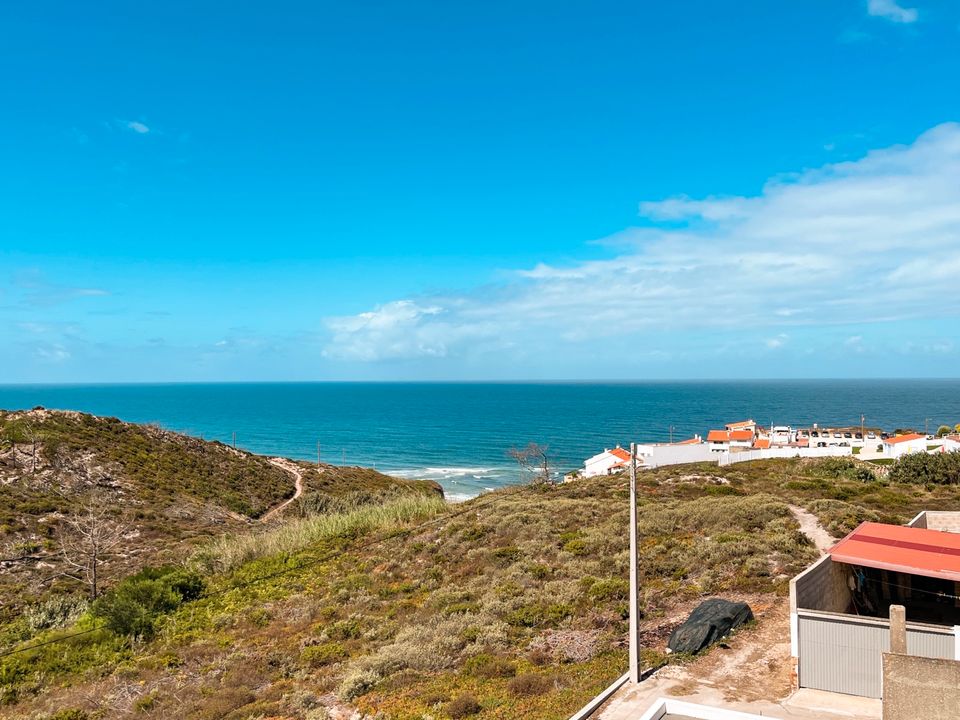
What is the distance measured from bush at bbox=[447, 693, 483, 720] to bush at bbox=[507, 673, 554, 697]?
106cm

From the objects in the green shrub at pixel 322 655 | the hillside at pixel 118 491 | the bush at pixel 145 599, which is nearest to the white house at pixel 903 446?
the hillside at pixel 118 491

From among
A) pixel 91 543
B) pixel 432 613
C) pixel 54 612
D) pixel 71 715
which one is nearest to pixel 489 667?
pixel 432 613

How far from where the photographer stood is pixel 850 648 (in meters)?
12.5

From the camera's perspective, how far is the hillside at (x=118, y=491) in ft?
104

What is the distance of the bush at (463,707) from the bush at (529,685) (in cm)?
106

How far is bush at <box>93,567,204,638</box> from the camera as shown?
2281 cm

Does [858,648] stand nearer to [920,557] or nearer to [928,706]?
[920,557]

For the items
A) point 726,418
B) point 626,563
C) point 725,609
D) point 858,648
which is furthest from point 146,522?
point 726,418

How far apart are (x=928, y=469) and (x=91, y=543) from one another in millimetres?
53060

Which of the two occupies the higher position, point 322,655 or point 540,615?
point 540,615

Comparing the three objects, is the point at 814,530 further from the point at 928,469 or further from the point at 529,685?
the point at 928,469

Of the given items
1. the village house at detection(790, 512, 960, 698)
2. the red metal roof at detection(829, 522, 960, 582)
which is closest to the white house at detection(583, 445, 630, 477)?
the village house at detection(790, 512, 960, 698)

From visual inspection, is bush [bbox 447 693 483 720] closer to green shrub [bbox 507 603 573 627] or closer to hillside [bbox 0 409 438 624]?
green shrub [bbox 507 603 573 627]

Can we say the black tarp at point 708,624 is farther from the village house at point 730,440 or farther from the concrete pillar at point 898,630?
the village house at point 730,440
